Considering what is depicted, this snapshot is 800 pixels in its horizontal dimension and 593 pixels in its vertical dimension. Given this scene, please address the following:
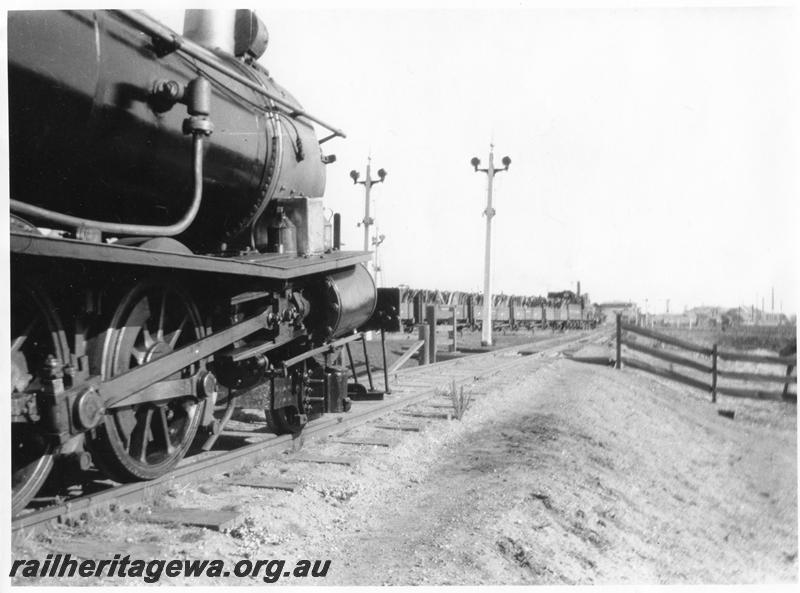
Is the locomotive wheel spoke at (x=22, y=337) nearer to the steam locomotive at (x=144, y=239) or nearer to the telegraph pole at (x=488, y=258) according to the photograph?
the steam locomotive at (x=144, y=239)

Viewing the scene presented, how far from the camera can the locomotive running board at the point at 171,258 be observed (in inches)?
104

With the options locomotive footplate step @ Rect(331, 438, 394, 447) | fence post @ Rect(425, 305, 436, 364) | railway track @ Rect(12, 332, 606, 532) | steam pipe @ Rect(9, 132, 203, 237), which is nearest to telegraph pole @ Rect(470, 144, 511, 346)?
fence post @ Rect(425, 305, 436, 364)

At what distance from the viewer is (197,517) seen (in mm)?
3449

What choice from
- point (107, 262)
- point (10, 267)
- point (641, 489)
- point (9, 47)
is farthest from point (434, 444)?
point (9, 47)

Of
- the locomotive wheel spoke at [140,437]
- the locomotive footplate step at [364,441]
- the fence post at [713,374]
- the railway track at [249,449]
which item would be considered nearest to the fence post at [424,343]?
the railway track at [249,449]

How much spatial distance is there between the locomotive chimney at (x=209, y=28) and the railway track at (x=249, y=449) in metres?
3.22

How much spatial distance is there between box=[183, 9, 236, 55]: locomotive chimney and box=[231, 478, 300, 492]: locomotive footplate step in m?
3.44

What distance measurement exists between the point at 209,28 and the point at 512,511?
4.41 meters

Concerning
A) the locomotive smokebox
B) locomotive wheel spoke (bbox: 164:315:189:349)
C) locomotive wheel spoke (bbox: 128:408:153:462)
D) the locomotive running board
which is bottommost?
locomotive wheel spoke (bbox: 128:408:153:462)

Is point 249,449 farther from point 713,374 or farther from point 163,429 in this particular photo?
point 713,374

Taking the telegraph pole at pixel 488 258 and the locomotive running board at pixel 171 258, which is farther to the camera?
the telegraph pole at pixel 488 258

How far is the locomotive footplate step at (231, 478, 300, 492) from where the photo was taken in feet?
13.5

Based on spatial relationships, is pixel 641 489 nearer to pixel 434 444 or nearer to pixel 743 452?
pixel 434 444

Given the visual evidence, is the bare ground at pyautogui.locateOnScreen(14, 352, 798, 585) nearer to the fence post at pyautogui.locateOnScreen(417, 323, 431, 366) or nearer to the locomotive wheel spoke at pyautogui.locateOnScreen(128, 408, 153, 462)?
the locomotive wheel spoke at pyautogui.locateOnScreen(128, 408, 153, 462)
